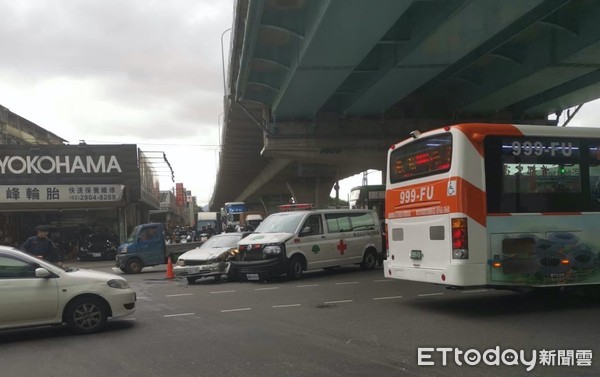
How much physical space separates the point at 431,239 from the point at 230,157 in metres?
28.5

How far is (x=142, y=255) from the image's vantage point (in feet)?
73.2

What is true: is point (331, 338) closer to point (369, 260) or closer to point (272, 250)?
point (272, 250)

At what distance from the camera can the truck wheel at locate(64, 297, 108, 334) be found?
8.42 meters

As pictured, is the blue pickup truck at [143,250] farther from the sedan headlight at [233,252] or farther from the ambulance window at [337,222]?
the ambulance window at [337,222]

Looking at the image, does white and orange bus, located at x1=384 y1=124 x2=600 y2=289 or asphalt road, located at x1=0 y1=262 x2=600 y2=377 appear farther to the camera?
white and orange bus, located at x1=384 y1=124 x2=600 y2=289

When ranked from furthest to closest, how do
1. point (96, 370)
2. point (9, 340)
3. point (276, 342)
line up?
point (9, 340)
point (276, 342)
point (96, 370)

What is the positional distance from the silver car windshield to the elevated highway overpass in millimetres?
3983

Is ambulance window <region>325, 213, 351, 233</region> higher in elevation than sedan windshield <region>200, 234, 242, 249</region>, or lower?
higher

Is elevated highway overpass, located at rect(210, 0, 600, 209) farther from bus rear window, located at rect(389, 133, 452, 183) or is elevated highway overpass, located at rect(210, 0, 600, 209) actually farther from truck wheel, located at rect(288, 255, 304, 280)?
truck wheel, located at rect(288, 255, 304, 280)

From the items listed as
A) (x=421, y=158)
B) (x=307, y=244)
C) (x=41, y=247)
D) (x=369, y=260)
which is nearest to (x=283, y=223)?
(x=307, y=244)

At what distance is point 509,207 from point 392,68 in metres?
6.91

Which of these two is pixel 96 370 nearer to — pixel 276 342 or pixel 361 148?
pixel 276 342

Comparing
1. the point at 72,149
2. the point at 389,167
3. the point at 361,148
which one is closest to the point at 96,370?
the point at 389,167

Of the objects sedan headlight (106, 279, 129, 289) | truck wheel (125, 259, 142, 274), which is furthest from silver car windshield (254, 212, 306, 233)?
truck wheel (125, 259, 142, 274)
